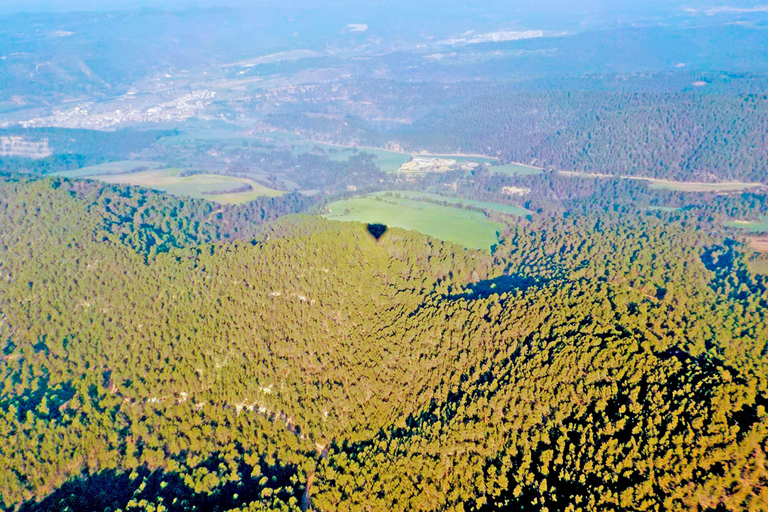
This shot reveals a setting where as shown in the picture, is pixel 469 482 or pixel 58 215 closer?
pixel 469 482

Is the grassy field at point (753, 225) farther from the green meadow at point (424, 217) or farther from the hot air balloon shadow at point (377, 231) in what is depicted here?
the hot air balloon shadow at point (377, 231)

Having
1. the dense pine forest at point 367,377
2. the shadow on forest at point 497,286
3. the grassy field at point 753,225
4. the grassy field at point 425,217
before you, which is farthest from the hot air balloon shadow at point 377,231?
the grassy field at point 753,225

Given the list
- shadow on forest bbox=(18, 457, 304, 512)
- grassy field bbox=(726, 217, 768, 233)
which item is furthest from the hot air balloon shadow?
grassy field bbox=(726, 217, 768, 233)

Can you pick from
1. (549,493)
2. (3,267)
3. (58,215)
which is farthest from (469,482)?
(58,215)

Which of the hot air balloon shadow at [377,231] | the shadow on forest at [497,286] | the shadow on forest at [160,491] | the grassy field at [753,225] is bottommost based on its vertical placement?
the grassy field at [753,225]

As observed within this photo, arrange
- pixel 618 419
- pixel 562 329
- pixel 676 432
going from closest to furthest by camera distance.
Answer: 1. pixel 676 432
2. pixel 618 419
3. pixel 562 329

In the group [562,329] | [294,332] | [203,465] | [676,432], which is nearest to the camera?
[676,432]

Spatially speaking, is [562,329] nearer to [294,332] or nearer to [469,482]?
[469,482]
